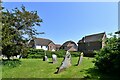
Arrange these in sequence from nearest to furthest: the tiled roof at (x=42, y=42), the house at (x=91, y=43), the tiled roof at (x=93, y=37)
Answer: the house at (x=91, y=43) → the tiled roof at (x=93, y=37) → the tiled roof at (x=42, y=42)

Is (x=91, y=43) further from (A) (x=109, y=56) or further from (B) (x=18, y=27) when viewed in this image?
(A) (x=109, y=56)

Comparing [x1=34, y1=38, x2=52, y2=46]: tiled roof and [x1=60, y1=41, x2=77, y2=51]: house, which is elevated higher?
[x1=34, y1=38, x2=52, y2=46]: tiled roof

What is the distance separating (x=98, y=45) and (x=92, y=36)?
5983mm

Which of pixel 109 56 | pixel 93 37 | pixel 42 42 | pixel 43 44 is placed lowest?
pixel 109 56

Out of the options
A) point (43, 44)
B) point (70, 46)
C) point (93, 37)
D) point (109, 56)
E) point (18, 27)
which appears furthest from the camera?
point (70, 46)

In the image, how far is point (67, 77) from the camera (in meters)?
18.9

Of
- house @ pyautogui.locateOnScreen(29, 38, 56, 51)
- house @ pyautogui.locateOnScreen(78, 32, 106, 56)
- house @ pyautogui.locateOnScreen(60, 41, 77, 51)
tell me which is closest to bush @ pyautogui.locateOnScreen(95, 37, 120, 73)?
house @ pyautogui.locateOnScreen(78, 32, 106, 56)

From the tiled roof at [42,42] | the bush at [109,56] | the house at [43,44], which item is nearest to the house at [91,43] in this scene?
the house at [43,44]

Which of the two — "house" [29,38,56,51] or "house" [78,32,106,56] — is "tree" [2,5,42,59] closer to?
"house" [78,32,106,56]

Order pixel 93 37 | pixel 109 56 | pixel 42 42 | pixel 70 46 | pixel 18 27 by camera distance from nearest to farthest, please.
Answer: pixel 109 56, pixel 18 27, pixel 93 37, pixel 42 42, pixel 70 46

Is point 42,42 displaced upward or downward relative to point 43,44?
upward

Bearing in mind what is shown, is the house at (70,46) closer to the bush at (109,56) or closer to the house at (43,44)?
the house at (43,44)

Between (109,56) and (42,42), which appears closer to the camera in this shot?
(109,56)

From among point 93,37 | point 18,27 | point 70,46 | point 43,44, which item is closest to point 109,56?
point 18,27
